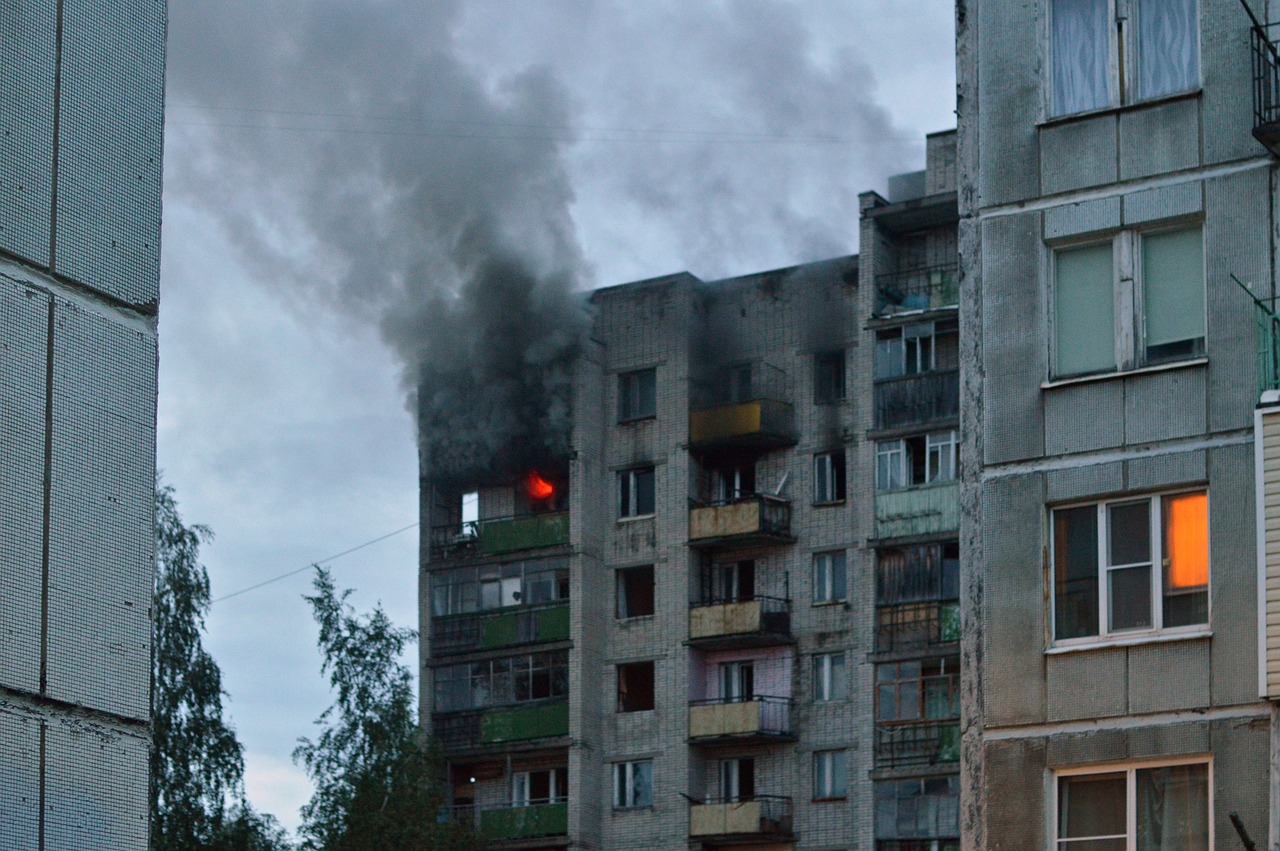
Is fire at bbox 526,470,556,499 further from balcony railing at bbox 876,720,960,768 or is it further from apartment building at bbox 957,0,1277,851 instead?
apartment building at bbox 957,0,1277,851

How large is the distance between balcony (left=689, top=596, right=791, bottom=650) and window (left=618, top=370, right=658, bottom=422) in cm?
637

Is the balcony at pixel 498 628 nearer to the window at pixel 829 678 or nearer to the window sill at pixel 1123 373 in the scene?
the window at pixel 829 678

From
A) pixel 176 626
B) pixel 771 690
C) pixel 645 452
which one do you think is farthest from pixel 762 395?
pixel 176 626

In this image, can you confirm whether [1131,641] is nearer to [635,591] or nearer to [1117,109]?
[1117,109]

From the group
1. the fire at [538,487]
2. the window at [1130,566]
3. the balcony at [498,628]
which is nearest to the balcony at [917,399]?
the balcony at [498,628]

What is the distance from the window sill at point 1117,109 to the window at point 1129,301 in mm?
1263

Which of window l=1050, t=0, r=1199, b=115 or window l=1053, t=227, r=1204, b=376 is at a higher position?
window l=1050, t=0, r=1199, b=115

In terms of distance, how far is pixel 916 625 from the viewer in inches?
2261

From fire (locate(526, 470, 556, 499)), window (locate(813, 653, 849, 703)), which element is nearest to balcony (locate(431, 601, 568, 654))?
fire (locate(526, 470, 556, 499))

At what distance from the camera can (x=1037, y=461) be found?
2117 cm

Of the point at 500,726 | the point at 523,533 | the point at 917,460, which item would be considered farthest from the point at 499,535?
the point at 917,460

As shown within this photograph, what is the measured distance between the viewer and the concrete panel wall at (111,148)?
12578 mm

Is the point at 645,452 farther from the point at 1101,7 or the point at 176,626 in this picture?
the point at 1101,7

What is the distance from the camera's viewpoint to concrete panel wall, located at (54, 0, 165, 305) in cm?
1258
